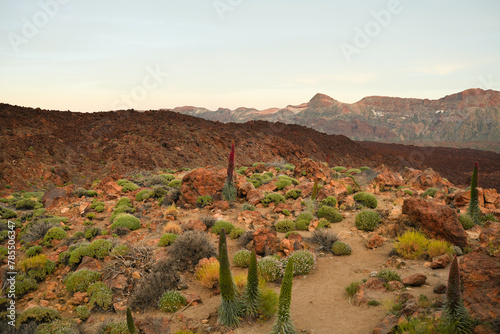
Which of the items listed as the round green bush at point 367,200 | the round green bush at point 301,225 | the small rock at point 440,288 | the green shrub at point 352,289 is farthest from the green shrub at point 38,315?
the round green bush at point 367,200

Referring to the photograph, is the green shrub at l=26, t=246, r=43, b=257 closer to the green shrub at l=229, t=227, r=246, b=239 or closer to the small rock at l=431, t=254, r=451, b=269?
the green shrub at l=229, t=227, r=246, b=239

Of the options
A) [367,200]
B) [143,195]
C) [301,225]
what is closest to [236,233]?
[301,225]

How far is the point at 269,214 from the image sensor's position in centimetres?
1265

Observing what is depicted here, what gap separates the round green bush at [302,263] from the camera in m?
7.83

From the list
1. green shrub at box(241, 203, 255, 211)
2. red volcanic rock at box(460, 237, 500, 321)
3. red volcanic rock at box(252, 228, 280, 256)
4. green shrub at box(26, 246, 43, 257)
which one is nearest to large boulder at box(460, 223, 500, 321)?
red volcanic rock at box(460, 237, 500, 321)

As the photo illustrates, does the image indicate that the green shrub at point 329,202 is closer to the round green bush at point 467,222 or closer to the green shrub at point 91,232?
the round green bush at point 467,222


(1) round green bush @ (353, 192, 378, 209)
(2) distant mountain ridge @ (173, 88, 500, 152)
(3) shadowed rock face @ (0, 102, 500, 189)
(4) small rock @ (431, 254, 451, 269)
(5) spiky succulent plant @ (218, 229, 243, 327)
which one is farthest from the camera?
(2) distant mountain ridge @ (173, 88, 500, 152)

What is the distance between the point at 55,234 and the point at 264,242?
779 cm

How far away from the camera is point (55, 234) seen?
34.9 ft

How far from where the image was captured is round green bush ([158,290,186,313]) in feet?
21.7

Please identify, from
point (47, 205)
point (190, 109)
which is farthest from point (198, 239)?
point (190, 109)

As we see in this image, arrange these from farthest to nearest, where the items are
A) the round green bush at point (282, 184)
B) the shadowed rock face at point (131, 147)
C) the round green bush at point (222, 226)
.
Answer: the shadowed rock face at point (131, 147)
the round green bush at point (282, 184)
the round green bush at point (222, 226)

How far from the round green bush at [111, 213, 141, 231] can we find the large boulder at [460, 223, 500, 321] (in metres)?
10.3

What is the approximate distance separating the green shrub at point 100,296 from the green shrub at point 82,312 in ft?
0.46
